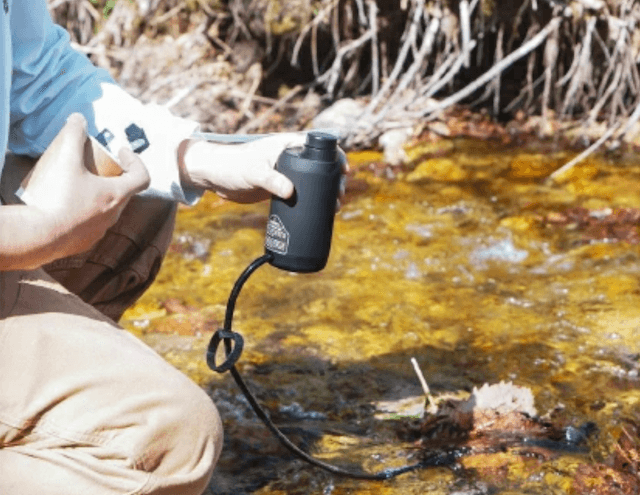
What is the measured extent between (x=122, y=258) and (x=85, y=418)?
0.70 m

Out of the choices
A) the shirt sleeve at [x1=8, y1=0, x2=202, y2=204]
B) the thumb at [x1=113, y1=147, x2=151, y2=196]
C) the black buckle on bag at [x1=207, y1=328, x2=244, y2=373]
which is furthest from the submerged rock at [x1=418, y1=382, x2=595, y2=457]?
the thumb at [x1=113, y1=147, x2=151, y2=196]

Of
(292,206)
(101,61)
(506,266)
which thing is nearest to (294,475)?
(292,206)

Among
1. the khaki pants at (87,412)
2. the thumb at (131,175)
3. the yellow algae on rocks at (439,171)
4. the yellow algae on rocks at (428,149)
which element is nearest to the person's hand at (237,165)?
the thumb at (131,175)

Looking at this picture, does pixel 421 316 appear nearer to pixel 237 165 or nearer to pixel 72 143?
pixel 237 165

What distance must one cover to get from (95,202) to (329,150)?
516mm

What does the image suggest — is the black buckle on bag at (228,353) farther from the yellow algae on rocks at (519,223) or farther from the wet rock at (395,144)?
the wet rock at (395,144)

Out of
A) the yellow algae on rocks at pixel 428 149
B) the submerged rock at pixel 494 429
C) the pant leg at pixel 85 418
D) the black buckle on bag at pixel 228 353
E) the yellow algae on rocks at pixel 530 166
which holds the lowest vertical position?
the yellow algae on rocks at pixel 428 149

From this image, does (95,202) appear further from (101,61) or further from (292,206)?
(101,61)

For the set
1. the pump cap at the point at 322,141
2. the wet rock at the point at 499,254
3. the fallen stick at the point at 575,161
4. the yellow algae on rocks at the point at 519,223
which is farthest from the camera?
the fallen stick at the point at 575,161

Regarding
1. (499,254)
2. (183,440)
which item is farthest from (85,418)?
(499,254)

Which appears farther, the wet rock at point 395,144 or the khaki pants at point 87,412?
the wet rock at point 395,144

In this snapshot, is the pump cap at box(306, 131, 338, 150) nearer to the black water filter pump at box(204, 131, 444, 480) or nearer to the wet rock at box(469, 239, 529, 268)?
the black water filter pump at box(204, 131, 444, 480)

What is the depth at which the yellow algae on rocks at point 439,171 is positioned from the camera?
4.91m

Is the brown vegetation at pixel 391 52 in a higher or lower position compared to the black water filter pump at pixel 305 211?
lower
